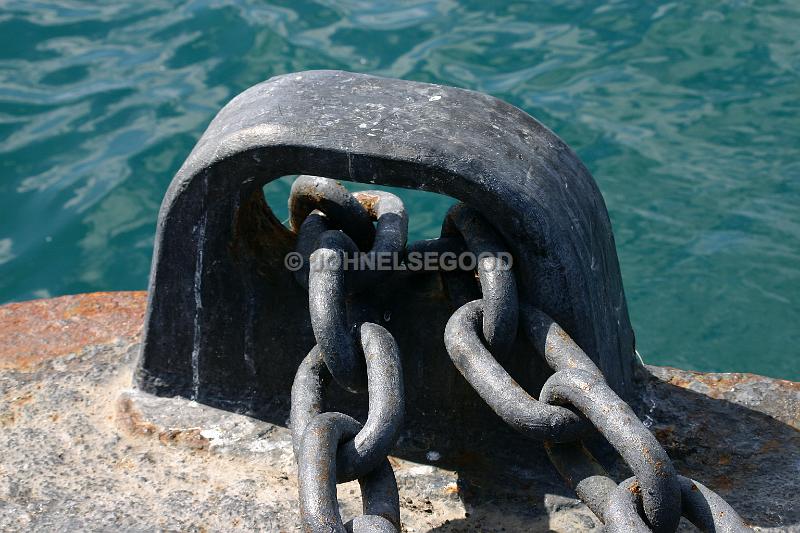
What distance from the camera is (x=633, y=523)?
1.71 m

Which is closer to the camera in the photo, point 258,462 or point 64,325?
point 258,462

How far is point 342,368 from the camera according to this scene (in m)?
2.03

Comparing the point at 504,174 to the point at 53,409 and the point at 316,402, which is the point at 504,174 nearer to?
the point at 316,402

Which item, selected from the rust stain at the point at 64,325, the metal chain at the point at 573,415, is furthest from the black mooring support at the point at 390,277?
the rust stain at the point at 64,325

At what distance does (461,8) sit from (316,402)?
16.7 feet

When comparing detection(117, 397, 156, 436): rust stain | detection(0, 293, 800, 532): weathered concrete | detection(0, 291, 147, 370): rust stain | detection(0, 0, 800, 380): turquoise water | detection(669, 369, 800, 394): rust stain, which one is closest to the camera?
detection(0, 293, 800, 532): weathered concrete

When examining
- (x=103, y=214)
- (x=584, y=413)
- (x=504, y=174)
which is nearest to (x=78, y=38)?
(x=103, y=214)

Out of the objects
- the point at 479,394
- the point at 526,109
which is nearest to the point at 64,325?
the point at 479,394

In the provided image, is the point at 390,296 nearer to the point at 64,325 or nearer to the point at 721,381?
the point at 721,381

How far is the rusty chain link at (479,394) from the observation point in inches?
68.8

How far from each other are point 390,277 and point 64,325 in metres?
1.26

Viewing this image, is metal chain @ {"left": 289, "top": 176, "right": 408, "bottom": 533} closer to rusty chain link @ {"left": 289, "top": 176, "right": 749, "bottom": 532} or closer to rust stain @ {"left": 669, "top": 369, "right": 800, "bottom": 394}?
rusty chain link @ {"left": 289, "top": 176, "right": 749, "bottom": 532}

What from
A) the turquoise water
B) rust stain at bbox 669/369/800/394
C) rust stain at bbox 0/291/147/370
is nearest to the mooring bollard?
rust stain at bbox 669/369/800/394

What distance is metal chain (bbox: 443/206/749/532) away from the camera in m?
1.74
